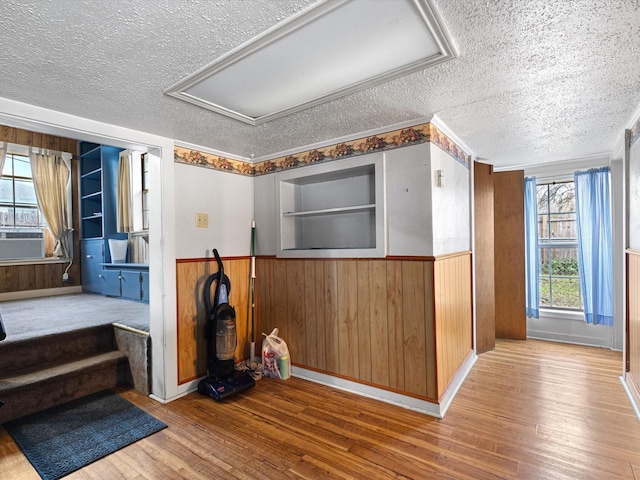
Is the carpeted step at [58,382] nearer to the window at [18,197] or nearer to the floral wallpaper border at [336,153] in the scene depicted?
the floral wallpaper border at [336,153]

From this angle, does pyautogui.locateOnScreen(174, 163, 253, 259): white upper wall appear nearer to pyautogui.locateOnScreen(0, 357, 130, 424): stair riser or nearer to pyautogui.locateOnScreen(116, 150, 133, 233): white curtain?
pyautogui.locateOnScreen(0, 357, 130, 424): stair riser

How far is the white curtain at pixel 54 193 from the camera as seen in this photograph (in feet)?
16.1

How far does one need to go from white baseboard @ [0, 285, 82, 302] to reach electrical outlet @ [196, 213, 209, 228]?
3762 millimetres

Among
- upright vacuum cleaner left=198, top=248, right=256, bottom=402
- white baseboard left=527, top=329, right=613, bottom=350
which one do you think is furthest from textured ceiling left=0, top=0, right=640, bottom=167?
white baseboard left=527, top=329, right=613, bottom=350

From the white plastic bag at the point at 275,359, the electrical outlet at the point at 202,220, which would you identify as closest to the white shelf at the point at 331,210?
the electrical outlet at the point at 202,220

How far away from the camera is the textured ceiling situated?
1244 mm

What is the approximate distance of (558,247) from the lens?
4.19 m

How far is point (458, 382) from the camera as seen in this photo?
9.41 ft

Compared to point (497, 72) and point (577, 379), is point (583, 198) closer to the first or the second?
point (577, 379)

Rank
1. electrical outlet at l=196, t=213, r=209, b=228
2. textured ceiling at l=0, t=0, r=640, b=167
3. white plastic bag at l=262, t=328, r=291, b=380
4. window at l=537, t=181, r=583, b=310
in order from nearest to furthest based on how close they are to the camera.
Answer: textured ceiling at l=0, t=0, r=640, b=167
electrical outlet at l=196, t=213, r=209, b=228
white plastic bag at l=262, t=328, r=291, b=380
window at l=537, t=181, r=583, b=310

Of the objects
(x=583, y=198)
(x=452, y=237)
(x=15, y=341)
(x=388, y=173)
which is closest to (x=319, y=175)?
(x=388, y=173)

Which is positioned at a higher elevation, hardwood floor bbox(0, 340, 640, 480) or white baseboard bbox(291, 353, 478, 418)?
white baseboard bbox(291, 353, 478, 418)

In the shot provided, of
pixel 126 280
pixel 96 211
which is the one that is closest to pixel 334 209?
pixel 126 280

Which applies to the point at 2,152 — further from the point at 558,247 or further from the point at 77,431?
the point at 558,247
